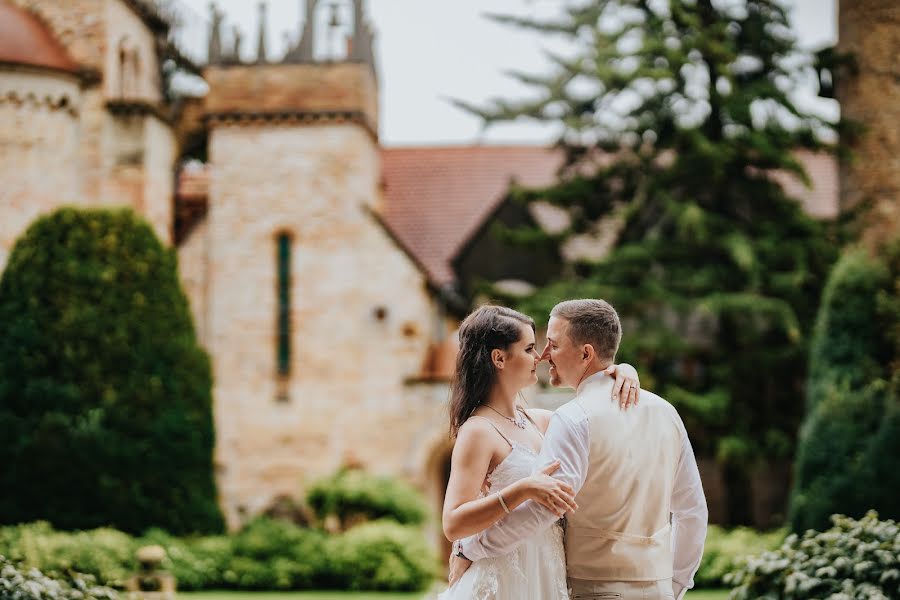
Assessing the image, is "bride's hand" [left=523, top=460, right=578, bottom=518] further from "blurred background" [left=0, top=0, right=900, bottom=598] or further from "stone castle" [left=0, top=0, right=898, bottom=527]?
"stone castle" [left=0, top=0, right=898, bottom=527]

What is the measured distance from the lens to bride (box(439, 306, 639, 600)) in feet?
12.4

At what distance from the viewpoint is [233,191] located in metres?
21.0

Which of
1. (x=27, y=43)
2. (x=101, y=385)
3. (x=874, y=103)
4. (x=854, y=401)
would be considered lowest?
(x=101, y=385)

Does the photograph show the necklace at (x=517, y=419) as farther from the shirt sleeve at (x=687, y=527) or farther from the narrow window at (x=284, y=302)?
the narrow window at (x=284, y=302)

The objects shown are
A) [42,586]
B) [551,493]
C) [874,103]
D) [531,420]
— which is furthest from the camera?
[874,103]

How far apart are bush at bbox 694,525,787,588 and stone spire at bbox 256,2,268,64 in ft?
39.7

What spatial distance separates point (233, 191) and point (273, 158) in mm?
992

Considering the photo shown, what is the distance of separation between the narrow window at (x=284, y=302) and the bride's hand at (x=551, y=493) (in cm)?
1726

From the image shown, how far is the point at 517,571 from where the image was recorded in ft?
13.2

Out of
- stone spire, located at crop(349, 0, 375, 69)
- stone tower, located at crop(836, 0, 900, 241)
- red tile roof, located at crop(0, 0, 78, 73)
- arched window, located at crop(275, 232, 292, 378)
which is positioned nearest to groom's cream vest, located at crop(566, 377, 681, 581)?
stone tower, located at crop(836, 0, 900, 241)

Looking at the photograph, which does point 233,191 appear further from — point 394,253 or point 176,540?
point 176,540

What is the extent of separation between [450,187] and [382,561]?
11.1 m

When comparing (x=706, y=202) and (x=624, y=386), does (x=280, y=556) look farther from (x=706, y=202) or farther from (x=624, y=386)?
(x=624, y=386)

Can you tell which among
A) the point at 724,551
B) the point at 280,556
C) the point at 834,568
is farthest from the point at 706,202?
the point at 834,568
